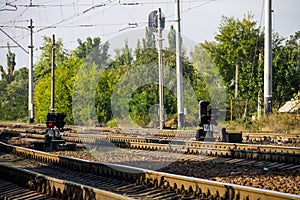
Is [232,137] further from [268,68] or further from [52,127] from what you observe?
[268,68]

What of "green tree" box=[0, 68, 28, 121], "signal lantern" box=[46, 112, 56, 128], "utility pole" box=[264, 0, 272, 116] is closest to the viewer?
"signal lantern" box=[46, 112, 56, 128]

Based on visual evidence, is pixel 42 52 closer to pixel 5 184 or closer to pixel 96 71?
pixel 96 71

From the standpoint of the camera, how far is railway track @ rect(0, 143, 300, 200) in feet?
26.2

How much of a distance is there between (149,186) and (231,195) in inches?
80.7

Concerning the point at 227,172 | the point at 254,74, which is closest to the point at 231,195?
the point at 227,172

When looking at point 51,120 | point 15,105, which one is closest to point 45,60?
point 15,105

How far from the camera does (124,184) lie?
388 inches

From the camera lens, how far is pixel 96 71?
34500mm

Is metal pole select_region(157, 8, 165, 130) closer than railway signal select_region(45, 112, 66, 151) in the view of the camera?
No

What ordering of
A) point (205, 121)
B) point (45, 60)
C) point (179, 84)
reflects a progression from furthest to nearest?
point (45, 60) → point (179, 84) → point (205, 121)

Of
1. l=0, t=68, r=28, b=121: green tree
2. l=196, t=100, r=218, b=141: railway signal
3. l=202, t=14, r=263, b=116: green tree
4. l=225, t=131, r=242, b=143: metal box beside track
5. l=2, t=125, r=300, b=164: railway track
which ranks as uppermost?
l=202, t=14, r=263, b=116: green tree

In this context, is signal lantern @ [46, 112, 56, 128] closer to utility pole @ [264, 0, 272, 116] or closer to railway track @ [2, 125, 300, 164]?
railway track @ [2, 125, 300, 164]

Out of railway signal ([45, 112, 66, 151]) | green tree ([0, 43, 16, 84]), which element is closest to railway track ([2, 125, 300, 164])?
railway signal ([45, 112, 66, 151])

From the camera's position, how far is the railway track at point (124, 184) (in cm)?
799
